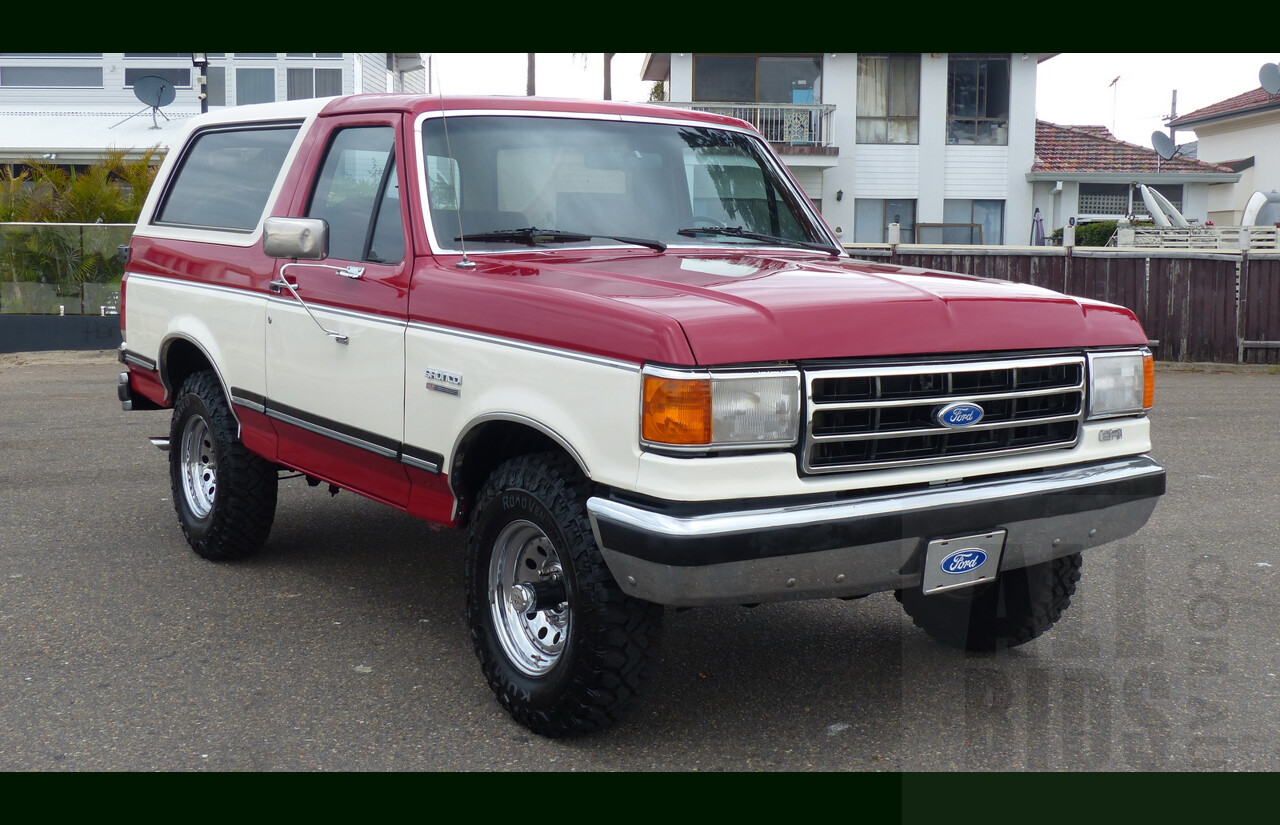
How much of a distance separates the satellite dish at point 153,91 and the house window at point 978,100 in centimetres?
1728

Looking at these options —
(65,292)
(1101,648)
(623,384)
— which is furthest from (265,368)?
(65,292)

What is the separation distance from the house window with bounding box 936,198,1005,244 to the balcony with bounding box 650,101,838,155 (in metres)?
3.30

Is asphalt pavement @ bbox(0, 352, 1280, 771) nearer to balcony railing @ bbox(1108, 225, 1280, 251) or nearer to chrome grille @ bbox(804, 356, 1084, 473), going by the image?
chrome grille @ bbox(804, 356, 1084, 473)

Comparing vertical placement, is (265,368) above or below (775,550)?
above

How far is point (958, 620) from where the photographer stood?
5016mm

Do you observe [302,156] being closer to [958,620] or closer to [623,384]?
[623,384]

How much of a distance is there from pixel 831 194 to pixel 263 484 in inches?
957

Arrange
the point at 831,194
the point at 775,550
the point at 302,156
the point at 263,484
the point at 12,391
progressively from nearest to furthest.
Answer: the point at 775,550, the point at 302,156, the point at 263,484, the point at 12,391, the point at 831,194

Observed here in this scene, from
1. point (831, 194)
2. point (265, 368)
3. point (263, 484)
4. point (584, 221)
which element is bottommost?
point (263, 484)

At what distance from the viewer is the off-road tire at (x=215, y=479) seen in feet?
19.7

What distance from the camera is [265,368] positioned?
18.3 feet

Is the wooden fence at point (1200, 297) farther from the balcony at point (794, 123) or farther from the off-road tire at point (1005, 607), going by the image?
the off-road tire at point (1005, 607)

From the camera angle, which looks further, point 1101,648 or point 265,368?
point 265,368

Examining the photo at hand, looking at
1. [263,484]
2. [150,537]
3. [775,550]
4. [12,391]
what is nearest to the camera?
[775,550]
